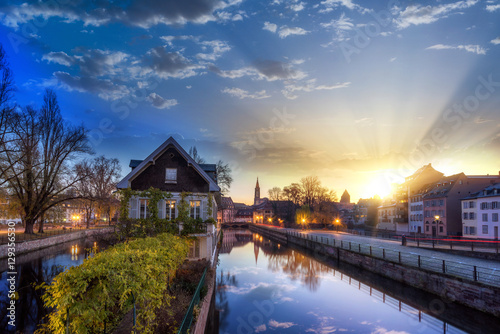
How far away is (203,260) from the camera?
72.8ft

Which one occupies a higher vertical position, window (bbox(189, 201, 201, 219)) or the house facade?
the house facade

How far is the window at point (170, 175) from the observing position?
23766mm

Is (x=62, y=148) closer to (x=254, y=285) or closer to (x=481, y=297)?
(x=254, y=285)

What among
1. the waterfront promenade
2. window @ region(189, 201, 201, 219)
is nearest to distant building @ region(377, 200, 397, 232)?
the waterfront promenade

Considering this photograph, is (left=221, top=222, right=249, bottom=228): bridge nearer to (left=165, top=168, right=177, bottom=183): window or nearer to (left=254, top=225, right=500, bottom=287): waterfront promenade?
(left=254, top=225, right=500, bottom=287): waterfront promenade

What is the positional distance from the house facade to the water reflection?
5360 millimetres

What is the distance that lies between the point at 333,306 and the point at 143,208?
1506 centimetres

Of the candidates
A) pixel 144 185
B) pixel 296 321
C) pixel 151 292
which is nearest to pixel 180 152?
pixel 144 185

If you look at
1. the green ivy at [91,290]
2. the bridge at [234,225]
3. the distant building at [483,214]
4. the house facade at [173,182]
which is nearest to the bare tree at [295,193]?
the bridge at [234,225]

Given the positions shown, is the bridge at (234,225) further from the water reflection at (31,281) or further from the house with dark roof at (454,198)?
the water reflection at (31,281)

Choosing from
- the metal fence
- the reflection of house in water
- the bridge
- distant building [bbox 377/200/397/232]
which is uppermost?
the metal fence

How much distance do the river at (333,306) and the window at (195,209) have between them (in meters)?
6.04

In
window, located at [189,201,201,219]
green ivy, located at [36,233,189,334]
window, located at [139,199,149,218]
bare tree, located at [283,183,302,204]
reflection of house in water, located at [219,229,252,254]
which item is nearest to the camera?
green ivy, located at [36,233,189,334]

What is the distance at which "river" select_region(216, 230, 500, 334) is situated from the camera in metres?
16.3
